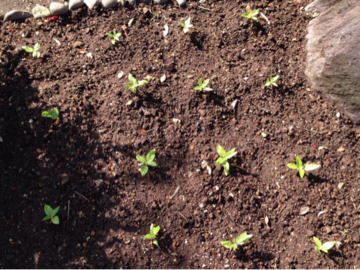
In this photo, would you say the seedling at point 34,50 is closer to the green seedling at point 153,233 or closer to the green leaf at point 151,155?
the green leaf at point 151,155

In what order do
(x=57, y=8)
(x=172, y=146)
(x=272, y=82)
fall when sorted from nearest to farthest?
1. (x=172, y=146)
2. (x=272, y=82)
3. (x=57, y=8)

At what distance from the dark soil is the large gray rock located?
109 millimetres

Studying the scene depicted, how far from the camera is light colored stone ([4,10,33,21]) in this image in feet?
10.5

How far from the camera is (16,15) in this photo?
126 inches

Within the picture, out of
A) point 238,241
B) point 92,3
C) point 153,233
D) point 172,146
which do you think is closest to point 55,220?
point 153,233

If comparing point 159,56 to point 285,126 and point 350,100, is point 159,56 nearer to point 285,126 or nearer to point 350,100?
point 285,126

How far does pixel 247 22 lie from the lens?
297 cm

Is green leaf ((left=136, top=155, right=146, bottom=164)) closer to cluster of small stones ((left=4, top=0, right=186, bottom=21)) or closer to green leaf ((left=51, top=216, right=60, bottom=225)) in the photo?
green leaf ((left=51, top=216, right=60, bottom=225))

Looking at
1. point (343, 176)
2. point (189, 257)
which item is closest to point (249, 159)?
point (343, 176)

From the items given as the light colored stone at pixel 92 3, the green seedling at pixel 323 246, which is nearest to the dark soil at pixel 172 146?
the green seedling at pixel 323 246

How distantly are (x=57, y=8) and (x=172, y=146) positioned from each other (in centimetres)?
219

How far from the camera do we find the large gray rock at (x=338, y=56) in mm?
2479

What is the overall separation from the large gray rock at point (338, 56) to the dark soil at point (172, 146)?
0.11m

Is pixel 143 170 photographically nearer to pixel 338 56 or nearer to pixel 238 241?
pixel 238 241
